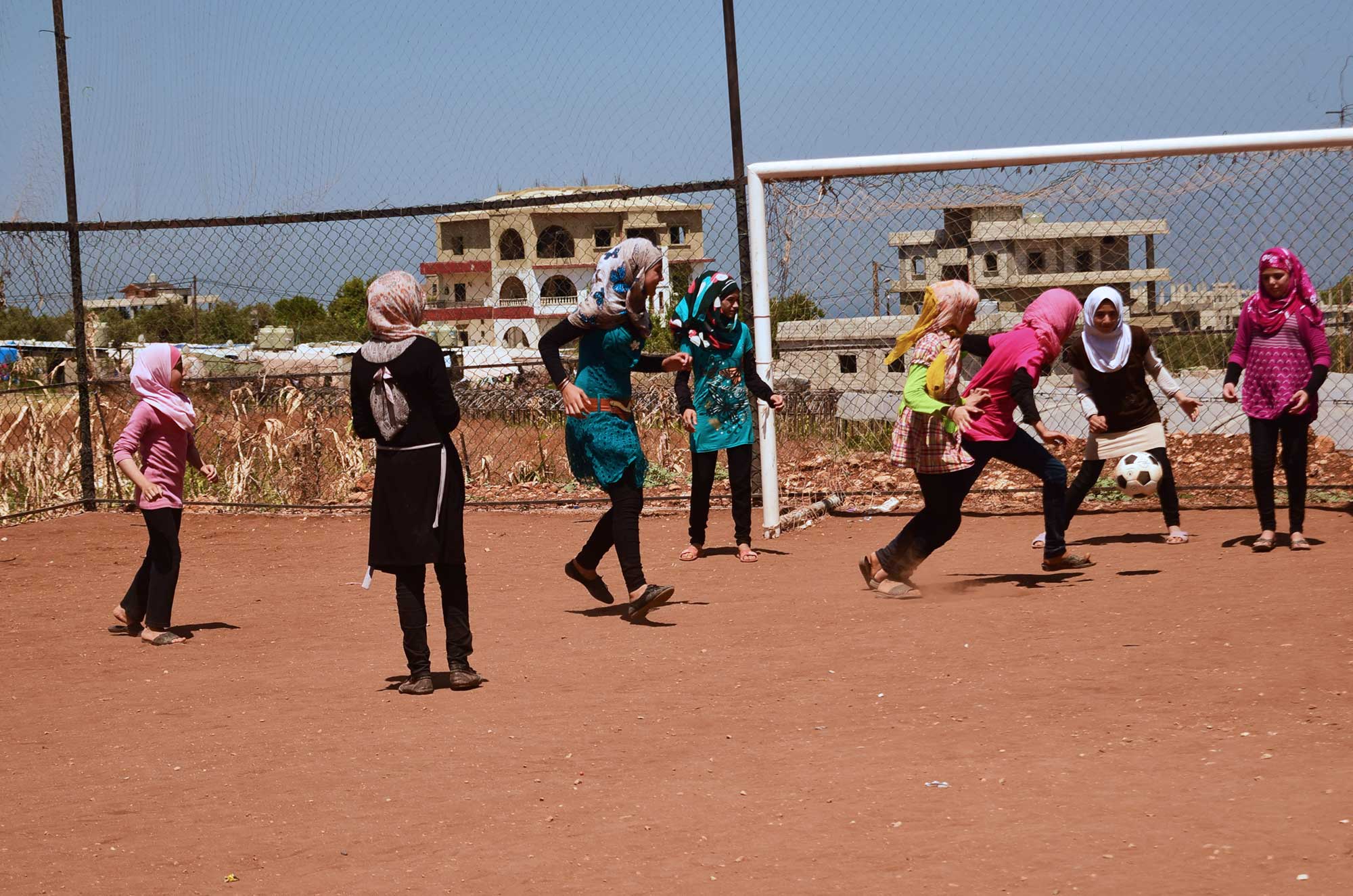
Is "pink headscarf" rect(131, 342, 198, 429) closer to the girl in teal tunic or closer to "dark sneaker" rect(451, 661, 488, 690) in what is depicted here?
"dark sneaker" rect(451, 661, 488, 690)

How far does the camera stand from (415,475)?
17.9ft

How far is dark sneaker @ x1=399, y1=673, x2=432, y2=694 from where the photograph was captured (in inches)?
216

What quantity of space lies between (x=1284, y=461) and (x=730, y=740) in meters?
4.67

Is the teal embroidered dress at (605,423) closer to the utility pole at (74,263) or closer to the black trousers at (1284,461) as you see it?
the black trousers at (1284,461)

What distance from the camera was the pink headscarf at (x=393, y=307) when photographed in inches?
212

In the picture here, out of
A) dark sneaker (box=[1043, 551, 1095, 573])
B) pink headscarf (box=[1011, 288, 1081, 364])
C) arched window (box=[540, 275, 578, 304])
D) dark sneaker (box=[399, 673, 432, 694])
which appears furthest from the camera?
arched window (box=[540, 275, 578, 304])

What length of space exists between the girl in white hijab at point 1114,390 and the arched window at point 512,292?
189 inches

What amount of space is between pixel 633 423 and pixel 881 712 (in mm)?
2317

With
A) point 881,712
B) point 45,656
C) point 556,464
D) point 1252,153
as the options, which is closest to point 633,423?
point 881,712

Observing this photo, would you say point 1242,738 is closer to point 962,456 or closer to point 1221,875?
point 1221,875

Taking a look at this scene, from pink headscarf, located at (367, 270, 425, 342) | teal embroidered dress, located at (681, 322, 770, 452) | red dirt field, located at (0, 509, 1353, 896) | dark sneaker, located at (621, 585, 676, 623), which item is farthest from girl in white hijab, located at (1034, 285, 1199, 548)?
pink headscarf, located at (367, 270, 425, 342)

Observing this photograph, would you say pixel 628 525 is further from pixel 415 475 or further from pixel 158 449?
pixel 158 449

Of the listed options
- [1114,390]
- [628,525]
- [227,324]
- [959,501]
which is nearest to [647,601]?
[628,525]

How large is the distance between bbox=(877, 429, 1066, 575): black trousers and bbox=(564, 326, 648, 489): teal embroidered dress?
4.69 ft
